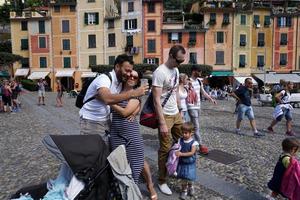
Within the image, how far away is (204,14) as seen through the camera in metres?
47.5

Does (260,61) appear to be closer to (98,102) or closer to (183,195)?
(183,195)

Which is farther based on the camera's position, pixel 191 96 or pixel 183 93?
pixel 191 96

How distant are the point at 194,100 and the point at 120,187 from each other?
12.9ft

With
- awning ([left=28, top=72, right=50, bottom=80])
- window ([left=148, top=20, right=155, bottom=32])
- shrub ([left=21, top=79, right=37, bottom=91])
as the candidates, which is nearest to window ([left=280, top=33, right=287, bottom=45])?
window ([left=148, top=20, right=155, bottom=32])

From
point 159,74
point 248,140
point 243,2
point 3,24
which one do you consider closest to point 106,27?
point 243,2

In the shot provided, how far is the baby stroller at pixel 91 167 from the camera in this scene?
3.39 meters

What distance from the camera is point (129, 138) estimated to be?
4066 millimetres

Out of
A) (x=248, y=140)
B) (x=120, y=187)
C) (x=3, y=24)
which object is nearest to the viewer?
(x=120, y=187)

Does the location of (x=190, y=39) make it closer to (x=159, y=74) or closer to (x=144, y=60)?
(x=144, y=60)

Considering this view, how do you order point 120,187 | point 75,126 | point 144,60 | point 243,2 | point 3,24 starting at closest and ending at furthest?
point 120,187 → point 75,126 → point 144,60 → point 243,2 → point 3,24

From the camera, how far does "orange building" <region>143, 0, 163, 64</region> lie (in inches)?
1838

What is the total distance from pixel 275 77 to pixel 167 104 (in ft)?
146

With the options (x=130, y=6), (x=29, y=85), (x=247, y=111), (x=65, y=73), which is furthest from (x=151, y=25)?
(x=247, y=111)

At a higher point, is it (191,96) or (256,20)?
(256,20)
